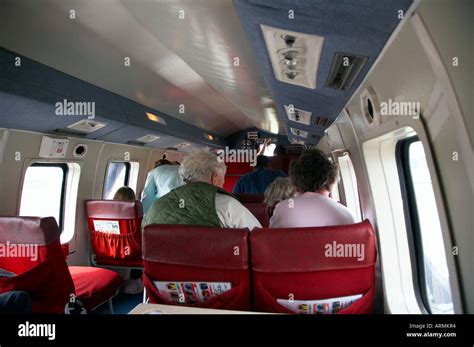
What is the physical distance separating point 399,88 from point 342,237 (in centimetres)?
76

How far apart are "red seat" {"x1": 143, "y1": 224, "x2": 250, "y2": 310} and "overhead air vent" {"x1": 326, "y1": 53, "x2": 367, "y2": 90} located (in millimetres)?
955

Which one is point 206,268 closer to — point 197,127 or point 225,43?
point 225,43

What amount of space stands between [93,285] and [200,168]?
184cm

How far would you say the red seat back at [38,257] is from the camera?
2.20 metres

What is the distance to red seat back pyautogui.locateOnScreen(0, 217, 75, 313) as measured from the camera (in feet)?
7.20

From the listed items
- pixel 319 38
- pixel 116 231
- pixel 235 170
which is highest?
pixel 235 170

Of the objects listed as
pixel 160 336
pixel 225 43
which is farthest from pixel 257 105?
pixel 160 336

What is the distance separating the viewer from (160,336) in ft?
2.94

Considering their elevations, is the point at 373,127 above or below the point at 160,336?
above

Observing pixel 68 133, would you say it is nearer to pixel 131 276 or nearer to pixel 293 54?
pixel 131 276

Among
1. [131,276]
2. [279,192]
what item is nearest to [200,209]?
[279,192]

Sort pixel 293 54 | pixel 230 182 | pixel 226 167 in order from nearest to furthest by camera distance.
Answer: pixel 293 54, pixel 226 167, pixel 230 182

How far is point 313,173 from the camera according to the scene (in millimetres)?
2254

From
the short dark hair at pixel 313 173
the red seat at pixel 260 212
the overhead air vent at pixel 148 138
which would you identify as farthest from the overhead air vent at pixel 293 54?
the overhead air vent at pixel 148 138
